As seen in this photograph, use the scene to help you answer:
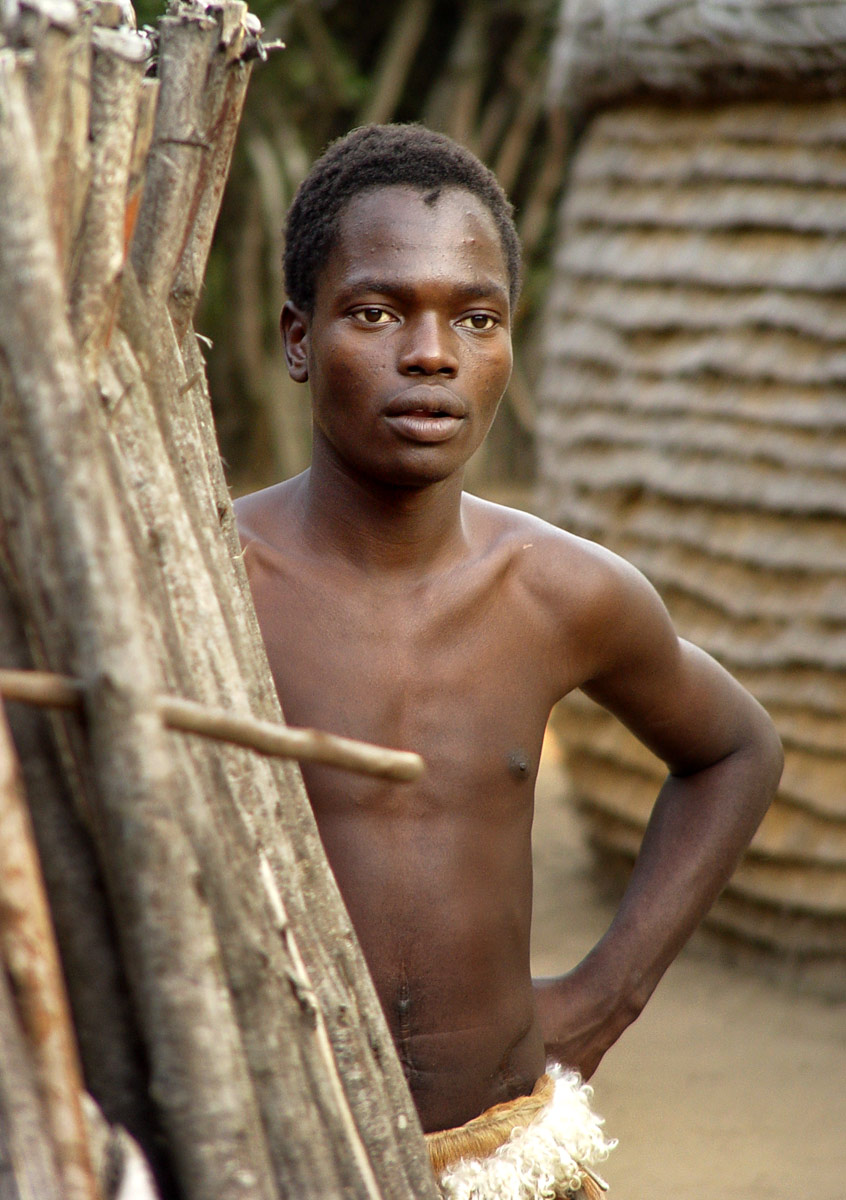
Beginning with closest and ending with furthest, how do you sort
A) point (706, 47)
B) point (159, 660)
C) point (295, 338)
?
point (159, 660), point (295, 338), point (706, 47)

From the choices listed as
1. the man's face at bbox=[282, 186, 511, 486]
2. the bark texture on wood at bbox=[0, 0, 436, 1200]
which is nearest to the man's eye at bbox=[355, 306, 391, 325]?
the man's face at bbox=[282, 186, 511, 486]

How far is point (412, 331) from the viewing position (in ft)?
5.57

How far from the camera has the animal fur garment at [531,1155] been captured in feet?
5.38

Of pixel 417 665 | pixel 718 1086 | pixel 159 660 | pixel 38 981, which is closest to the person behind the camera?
pixel 38 981

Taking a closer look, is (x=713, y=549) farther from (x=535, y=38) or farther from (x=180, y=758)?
(x=535, y=38)

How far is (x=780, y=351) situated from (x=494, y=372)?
2195 mm

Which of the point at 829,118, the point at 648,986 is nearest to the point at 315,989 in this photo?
the point at 648,986

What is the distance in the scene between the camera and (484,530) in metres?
1.93

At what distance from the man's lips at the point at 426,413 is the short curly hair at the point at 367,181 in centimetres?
24

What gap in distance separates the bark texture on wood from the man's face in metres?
0.42

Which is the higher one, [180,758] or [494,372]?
[494,372]

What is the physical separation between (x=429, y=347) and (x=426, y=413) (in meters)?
0.08

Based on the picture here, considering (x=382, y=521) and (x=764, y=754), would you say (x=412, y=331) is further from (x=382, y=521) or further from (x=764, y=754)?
(x=764, y=754)

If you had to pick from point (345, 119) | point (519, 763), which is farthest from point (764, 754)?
point (345, 119)
